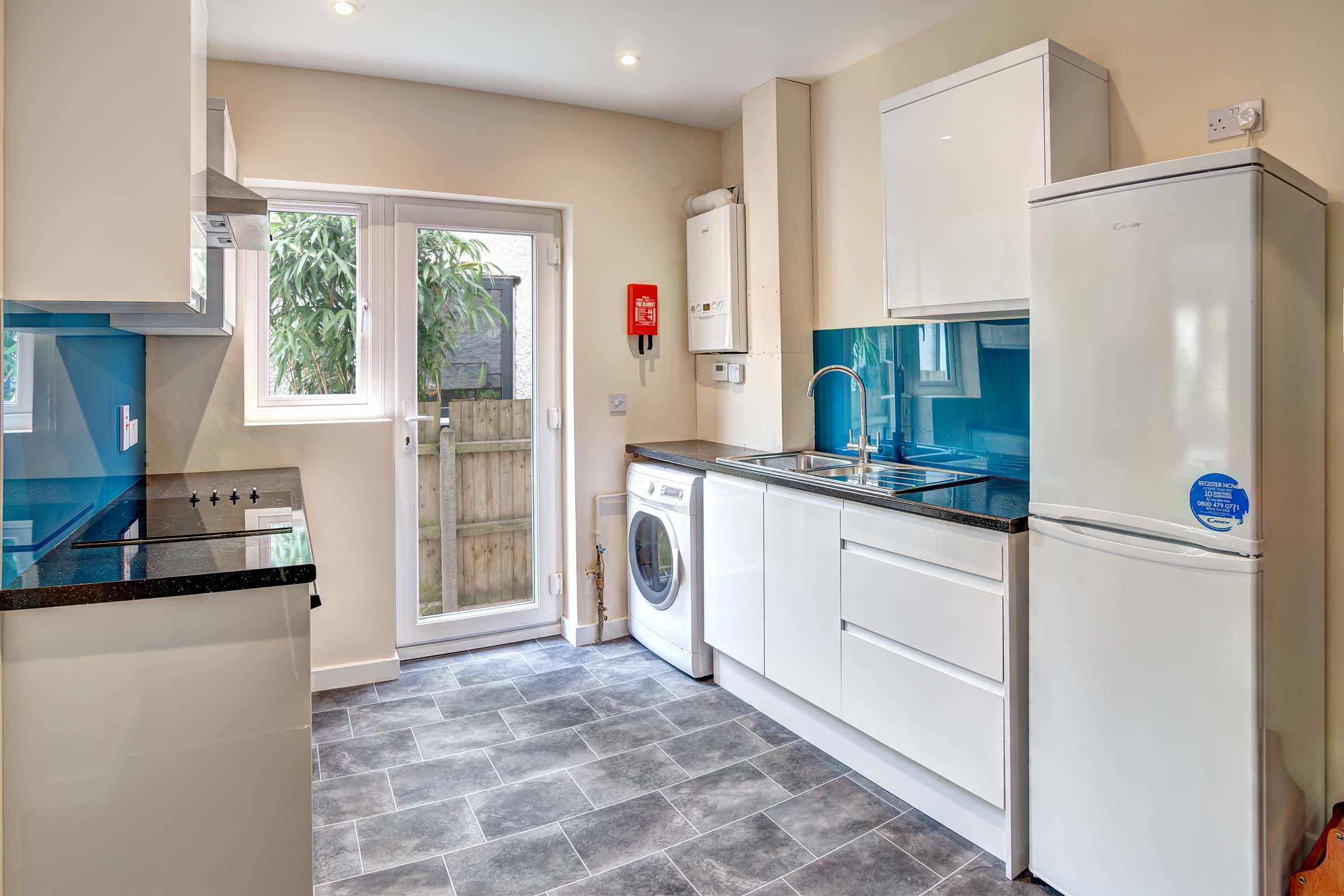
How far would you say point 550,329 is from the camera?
151 inches

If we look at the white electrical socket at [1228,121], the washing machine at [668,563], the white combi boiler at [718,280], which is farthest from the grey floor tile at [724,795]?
the white electrical socket at [1228,121]

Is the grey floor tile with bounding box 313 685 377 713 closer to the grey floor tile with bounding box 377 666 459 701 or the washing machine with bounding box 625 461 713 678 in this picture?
the grey floor tile with bounding box 377 666 459 701

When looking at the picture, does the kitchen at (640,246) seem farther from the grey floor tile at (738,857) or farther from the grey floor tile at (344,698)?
the grey floor tile at (738,857)

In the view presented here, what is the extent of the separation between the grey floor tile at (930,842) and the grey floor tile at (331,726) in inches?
75.1

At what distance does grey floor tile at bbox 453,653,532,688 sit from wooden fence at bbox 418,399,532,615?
0.30 m

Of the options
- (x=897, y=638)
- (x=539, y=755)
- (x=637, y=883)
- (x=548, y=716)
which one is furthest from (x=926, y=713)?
(x=548, y=716)

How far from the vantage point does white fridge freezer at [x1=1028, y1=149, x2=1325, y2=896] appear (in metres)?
1.58

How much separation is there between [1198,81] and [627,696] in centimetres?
277

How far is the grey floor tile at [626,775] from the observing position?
247 cm

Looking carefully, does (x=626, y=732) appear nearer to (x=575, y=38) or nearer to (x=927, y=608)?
(x=927, y=608)

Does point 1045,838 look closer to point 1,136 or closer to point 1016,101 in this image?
point 1016,101

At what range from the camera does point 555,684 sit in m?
3.35

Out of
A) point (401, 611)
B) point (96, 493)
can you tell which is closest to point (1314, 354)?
point (96, 493)

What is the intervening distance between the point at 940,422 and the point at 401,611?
2479mm
